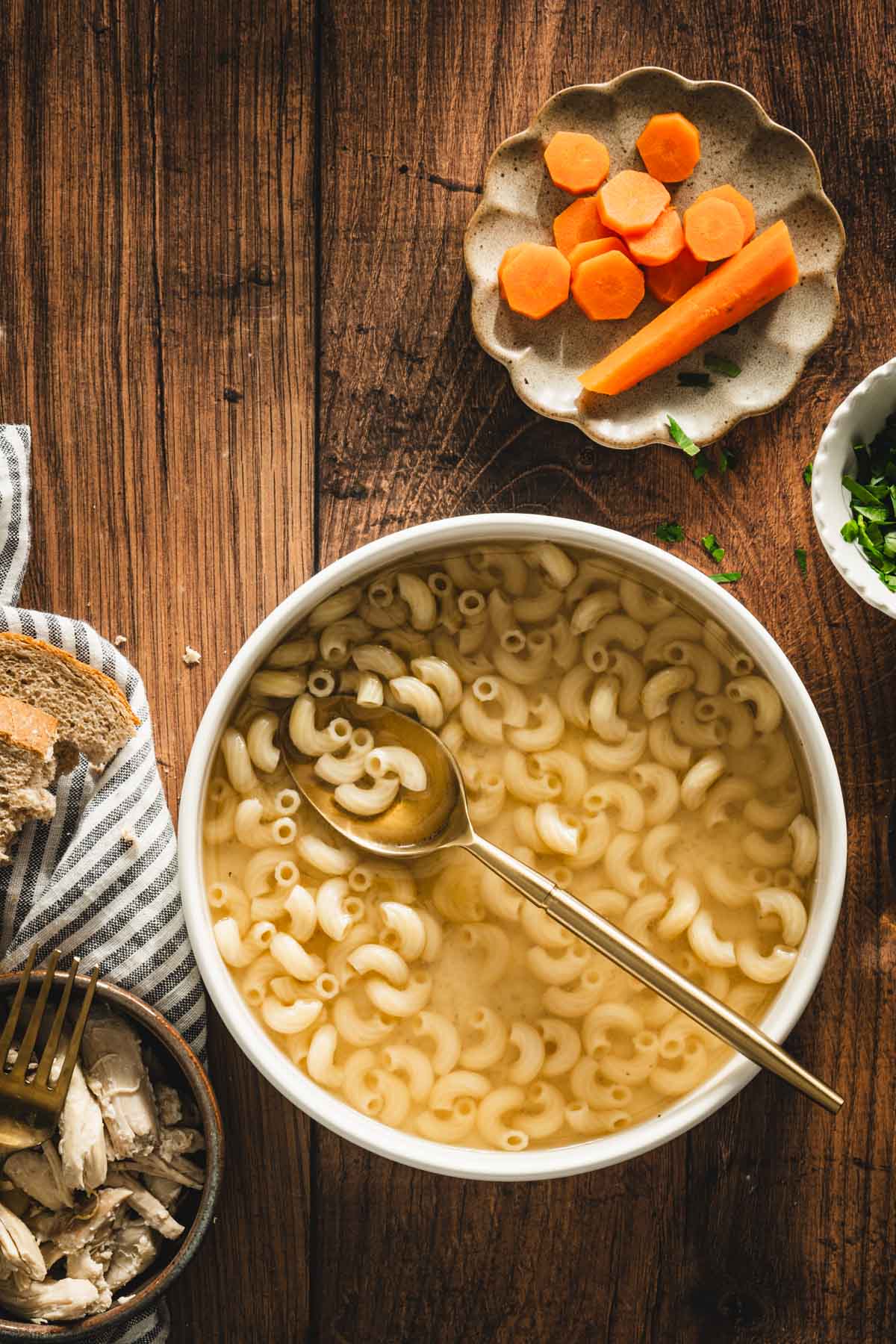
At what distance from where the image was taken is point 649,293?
5.39ft

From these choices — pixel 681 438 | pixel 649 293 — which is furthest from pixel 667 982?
pixel 649 293

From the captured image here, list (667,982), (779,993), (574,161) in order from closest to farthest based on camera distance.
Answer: (667,982) → (779,993) → (574,161)

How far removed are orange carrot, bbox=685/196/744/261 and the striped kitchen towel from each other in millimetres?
1038

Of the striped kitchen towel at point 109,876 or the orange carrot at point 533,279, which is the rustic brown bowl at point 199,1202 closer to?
the striped kitchen towel at point 109,876

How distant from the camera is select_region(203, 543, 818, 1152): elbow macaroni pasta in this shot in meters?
1.50

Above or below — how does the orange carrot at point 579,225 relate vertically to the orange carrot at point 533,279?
above

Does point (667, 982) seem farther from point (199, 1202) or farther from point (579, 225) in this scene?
point (579, 225)

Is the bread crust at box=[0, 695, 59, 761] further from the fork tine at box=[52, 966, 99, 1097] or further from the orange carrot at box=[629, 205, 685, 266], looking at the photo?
the orange carrot at box=[629, 205, 685, 266]

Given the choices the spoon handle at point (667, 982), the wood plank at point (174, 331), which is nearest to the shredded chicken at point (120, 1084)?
the wood plank at point (174, 331)

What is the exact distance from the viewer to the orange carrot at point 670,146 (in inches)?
62.6

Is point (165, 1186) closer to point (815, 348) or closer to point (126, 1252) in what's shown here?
point (126, 1252)

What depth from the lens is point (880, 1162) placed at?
1677 millimetres

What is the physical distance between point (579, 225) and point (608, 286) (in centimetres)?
11

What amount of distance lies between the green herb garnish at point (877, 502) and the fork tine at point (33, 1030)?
1.22 m
